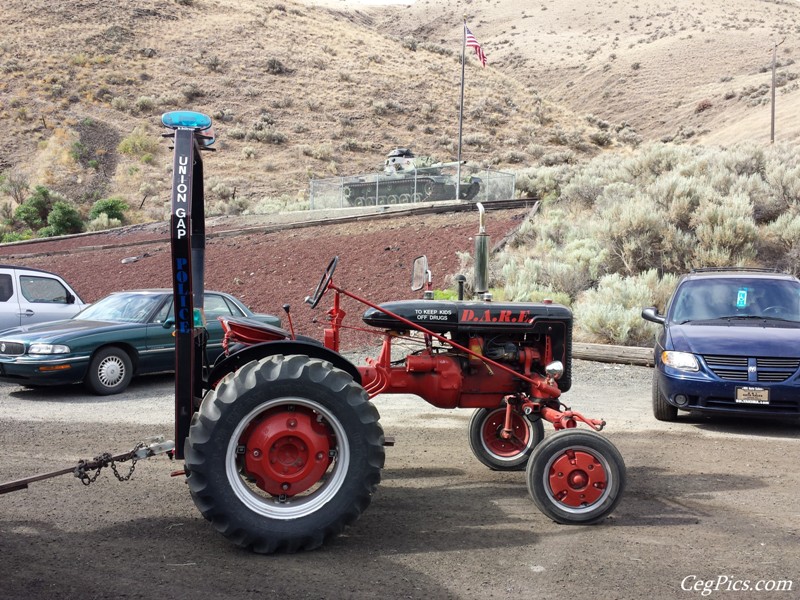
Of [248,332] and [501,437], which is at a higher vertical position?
[248,332]

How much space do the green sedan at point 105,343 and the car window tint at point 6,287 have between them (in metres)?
2.10

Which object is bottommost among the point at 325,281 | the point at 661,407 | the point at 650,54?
the point at 661,407

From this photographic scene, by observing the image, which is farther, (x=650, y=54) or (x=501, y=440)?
(x=650, y=54)

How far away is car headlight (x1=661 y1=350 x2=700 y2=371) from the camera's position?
922 cm

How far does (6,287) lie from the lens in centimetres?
1386

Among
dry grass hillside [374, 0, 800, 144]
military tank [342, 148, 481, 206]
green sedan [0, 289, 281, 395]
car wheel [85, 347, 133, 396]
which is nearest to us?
green sedan [0, 289, 281, 395]

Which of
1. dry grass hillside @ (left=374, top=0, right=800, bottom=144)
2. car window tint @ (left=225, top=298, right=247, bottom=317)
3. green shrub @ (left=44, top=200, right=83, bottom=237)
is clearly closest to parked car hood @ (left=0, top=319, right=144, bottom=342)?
car window tint @ (left=225, top=298, right=247, bottom=317)

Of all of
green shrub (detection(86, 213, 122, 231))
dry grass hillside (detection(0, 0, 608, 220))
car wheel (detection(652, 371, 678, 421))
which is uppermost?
dry grass hillside (detection(0, 0, 608, 220))

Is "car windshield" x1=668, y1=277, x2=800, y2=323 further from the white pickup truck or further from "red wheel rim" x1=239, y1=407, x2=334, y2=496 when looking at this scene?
the white pickup truck

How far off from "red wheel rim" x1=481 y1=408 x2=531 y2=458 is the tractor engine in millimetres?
786

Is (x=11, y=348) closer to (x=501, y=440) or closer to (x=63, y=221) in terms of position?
(x=501, y=440)

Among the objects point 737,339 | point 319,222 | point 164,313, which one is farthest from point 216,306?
point 319,222

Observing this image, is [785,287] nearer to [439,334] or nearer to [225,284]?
[439,334]

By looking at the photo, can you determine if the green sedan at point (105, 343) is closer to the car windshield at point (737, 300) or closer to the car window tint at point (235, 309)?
the car window tint at point (235, 309)
